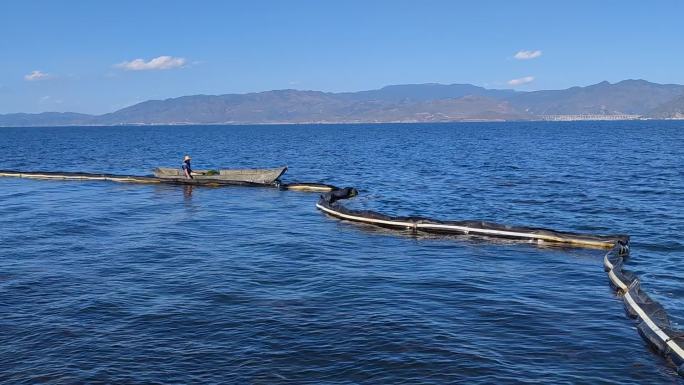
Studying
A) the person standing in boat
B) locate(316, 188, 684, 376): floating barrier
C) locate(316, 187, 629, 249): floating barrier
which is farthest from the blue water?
the person standing in boat

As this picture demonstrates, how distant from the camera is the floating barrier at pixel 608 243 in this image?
15141 millimetres

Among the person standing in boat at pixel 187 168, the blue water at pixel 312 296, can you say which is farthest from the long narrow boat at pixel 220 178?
the blue water at pixel 312 296

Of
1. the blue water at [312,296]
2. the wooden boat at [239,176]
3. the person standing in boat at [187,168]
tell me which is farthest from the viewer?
the wooden boat at [239,176]

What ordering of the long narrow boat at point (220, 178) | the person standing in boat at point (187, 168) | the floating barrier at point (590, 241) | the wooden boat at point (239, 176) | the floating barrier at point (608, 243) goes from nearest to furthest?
1. the floating barrier at point (608, 243)
2. the floating barrier at point (590, 241)
3. the person standing in boat at point (187, 168)
4. the long narrow boat at point (220, 178)
5. the wooden boat at point (239, 176)

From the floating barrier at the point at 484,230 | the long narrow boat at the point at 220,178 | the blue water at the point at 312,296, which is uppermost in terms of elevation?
the long narrow boat at the point at 220,178

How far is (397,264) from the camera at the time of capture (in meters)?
23.9

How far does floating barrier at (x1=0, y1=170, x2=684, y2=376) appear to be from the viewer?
1524 cm

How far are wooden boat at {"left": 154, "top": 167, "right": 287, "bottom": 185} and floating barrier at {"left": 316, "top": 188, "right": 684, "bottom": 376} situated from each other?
8.78m

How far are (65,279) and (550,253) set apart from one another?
18.7 m

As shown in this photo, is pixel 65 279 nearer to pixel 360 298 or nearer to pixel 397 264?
pixel 360 298

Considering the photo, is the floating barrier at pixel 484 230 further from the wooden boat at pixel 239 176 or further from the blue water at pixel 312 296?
the wooden boat at pixel 239 176

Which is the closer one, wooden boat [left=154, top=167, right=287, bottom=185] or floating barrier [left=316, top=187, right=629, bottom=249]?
floating barrier [left=316, top=187, right=629, bottom=249]

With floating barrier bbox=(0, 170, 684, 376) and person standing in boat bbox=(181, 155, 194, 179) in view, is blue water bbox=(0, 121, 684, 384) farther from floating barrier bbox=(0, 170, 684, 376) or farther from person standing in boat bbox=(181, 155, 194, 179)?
person standing in boat bbox=(181, 155, 194, 179)

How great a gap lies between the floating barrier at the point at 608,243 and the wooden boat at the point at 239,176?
878 cm
